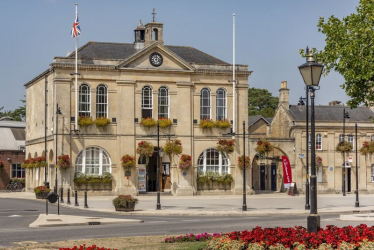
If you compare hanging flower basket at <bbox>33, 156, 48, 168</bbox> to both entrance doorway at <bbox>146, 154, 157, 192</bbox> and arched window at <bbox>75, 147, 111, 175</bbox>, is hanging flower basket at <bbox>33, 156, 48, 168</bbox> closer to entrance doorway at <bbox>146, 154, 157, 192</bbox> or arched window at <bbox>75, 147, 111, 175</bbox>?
arched window at <bbox>75, 147, 111, 175</bbox>

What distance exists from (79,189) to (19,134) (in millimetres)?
26468

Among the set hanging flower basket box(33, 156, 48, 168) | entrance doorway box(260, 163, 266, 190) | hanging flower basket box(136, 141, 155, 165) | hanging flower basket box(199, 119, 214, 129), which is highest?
hanging flower basket box(199, 119, 214, 129)

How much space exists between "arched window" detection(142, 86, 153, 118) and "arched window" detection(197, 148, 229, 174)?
5.79 m

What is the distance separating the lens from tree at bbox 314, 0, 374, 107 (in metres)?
26.0

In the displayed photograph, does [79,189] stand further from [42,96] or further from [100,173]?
[42,96]

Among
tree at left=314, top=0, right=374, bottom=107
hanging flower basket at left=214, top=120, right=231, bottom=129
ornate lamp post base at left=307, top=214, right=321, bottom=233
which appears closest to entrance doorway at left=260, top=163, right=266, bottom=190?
hanging flower basket at left=214, top=120, right=231, bottom=129

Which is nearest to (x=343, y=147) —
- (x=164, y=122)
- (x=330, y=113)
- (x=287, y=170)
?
(x=330, y=113)

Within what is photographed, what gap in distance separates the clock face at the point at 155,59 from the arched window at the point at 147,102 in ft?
6.70

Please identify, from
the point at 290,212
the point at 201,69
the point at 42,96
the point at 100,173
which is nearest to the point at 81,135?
the point at 100,173

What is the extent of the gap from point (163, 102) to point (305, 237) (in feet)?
133

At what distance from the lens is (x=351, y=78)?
26.7m

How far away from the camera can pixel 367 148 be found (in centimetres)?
6222

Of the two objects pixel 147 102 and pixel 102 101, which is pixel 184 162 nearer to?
pixel 147 102

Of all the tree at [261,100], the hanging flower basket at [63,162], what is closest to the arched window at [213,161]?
the hanging flower basket at [63,162]
